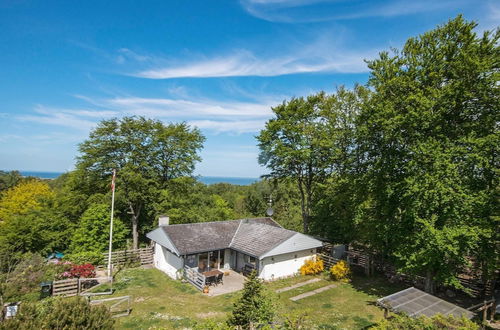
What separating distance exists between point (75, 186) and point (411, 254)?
30.4 meters

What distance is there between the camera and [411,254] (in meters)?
15.2

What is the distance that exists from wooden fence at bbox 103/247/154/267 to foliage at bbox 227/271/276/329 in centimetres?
1684

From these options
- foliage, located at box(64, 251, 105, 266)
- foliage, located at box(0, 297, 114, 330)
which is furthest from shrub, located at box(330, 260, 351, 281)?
foliage, located at box(64, 251, 105, 266)

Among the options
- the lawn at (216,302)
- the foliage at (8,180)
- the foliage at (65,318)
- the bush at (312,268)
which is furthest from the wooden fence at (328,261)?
the foliage at (8,180)

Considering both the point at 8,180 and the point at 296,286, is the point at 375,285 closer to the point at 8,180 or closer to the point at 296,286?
the point at 296,286

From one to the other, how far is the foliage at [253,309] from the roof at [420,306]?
481cm

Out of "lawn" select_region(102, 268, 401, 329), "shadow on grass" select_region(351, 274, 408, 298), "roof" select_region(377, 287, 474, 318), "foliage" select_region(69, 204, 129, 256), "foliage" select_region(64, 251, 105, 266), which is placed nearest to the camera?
"roof" select_region(377, 287, 474, 318)

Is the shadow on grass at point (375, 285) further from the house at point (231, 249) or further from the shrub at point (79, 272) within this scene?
the shrub at point (79, 272)

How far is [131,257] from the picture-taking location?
923 inches

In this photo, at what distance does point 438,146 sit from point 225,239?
1692 centimetres

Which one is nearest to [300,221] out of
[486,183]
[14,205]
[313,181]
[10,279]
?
[313,181]

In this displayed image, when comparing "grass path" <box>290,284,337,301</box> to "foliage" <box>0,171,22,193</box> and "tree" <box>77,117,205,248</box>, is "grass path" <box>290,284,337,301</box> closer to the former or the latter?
"tree" <box>77,117,205,248</box>

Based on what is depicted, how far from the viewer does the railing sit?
1795 centimetres

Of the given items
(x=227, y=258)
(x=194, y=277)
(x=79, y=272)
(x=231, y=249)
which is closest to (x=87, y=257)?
(x=79, y=272)
